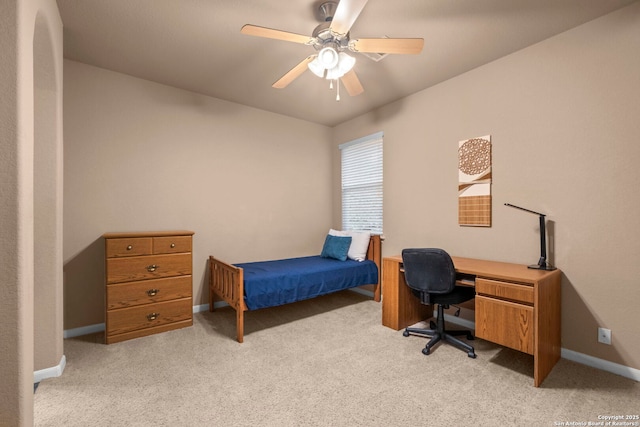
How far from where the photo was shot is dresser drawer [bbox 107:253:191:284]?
2.59 meters

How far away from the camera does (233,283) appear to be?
279cm

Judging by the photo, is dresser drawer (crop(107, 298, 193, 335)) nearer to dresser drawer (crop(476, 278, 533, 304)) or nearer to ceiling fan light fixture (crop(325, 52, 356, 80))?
ceiling fan light fixture (crop(325, 52, 356, 80))

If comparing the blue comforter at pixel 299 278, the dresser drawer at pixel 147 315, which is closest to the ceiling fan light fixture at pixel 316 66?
the blue comforter at pixel 299 278

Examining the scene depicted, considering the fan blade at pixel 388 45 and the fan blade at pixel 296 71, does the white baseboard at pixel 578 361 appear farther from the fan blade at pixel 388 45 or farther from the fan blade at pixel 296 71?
the fan blade at pixel 296 71

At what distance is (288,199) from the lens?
13.9 ft

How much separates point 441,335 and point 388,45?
2.41m

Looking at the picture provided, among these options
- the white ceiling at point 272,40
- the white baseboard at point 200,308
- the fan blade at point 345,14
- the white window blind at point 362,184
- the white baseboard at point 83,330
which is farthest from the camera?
the white window blind at point 362,184

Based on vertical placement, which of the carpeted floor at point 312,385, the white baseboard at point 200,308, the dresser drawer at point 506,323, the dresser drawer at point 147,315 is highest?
the dresser drawer at point 506,323

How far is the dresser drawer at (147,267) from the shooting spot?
2.59 meters

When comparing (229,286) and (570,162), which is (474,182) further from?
(229,286)

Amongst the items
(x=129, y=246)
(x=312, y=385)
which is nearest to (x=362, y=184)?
(x=312, y=385)

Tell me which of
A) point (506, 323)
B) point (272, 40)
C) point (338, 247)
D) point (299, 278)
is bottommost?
point (506, 323)

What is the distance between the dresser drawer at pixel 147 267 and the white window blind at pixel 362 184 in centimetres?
241

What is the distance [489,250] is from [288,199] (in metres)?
2.65
